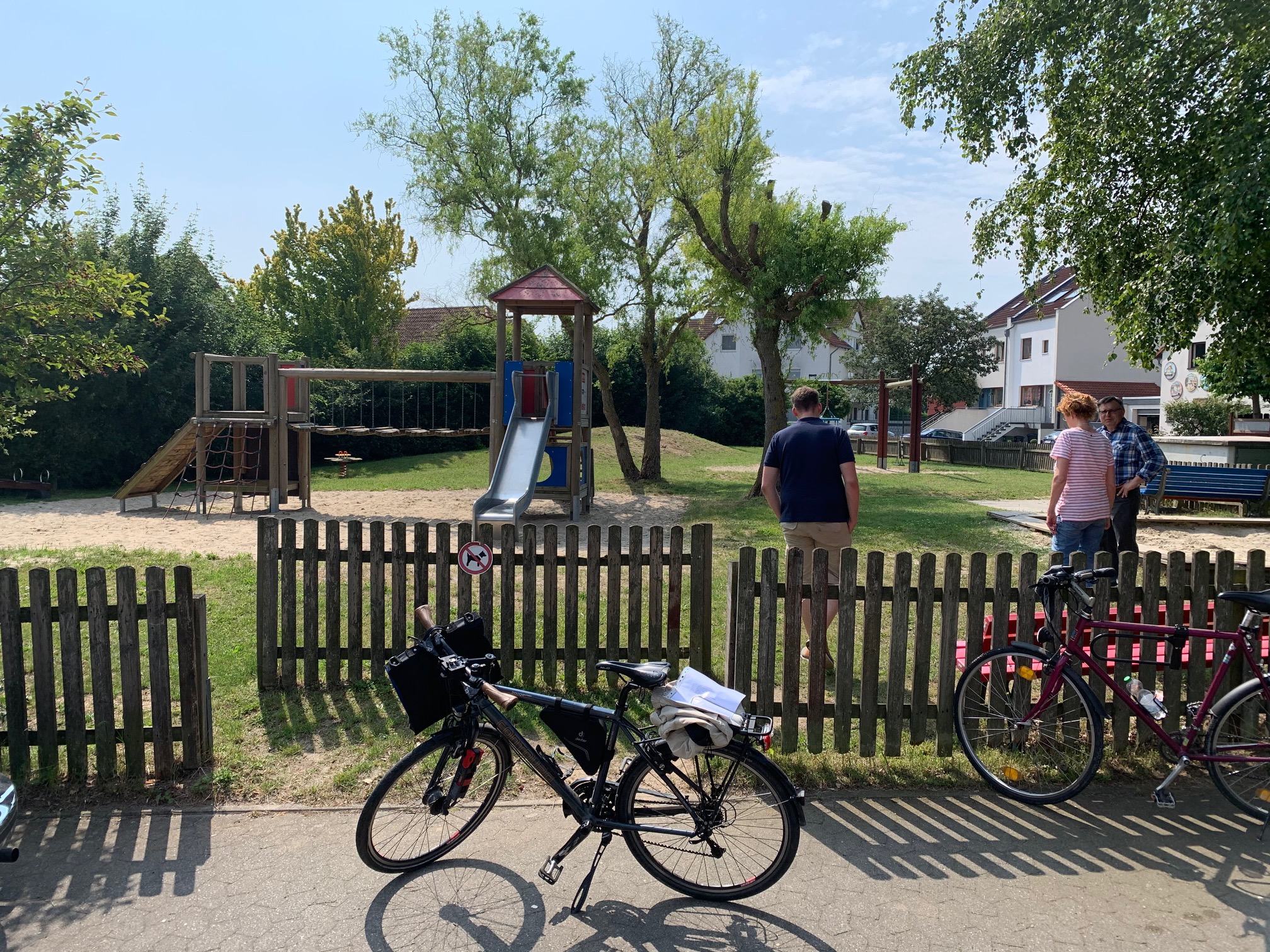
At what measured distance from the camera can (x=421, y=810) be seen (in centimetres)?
394

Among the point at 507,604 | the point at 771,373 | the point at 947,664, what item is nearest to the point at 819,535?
the point at 947,664

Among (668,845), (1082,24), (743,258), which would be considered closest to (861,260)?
(743,258)

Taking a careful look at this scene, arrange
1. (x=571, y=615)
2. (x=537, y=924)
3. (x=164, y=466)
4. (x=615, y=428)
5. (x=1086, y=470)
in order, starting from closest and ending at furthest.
Answer: (x=537, y=924) → (x=571, y=615) → (x=1086, y=470) → (x=164, y=466) → (x=615, y=428)

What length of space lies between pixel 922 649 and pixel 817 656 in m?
0.53

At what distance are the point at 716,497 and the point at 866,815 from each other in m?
15.5

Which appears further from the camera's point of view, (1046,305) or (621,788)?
(1046,305)

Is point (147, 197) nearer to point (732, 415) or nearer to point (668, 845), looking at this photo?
point (668, 845)

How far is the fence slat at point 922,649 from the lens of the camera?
480 centimetres

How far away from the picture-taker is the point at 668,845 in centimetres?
366

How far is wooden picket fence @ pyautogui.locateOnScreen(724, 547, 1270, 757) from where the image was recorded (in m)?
4.79

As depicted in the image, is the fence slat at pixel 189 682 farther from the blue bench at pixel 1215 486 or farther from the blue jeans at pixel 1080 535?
the blue bench at pixel 1215 486

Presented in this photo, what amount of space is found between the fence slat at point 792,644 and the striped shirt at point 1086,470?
291 cm

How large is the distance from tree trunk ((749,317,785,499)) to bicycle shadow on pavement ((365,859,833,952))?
50.6 ft

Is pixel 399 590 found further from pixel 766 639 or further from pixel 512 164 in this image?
Answer: pixel 512 164
